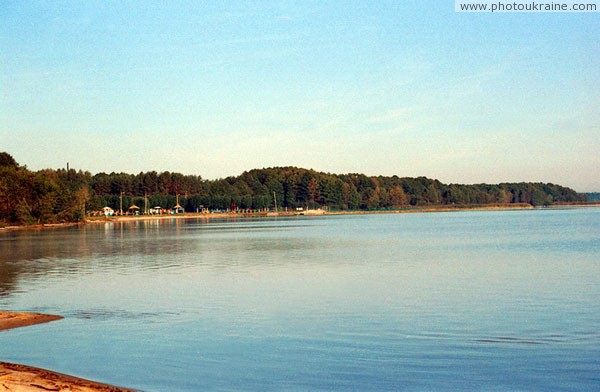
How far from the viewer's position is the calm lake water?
11312 mm

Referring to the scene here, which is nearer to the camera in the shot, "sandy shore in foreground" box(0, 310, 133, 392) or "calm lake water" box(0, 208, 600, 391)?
"sandy shore in foreground" box(0, 310, 133, 392)

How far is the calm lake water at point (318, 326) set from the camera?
11312 millimetres

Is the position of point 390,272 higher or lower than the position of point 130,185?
lower

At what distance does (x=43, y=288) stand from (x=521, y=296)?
1574cm

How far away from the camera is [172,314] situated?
18000mm

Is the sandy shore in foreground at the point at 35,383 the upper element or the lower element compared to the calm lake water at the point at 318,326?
upper

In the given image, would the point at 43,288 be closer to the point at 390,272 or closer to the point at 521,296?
the point at 390,272

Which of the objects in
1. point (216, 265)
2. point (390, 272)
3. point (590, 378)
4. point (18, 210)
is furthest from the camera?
point (18, 210)

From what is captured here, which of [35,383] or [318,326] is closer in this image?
[35,383]

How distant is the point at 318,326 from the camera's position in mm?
15875

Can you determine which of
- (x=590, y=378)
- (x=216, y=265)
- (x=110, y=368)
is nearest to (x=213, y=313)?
(x=110, y=368)

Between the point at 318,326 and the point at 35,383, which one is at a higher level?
A: the point at 35,383

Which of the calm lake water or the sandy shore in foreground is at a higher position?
the sandy shore in foreground

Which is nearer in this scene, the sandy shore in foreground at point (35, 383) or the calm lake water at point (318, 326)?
the sandy shore in foreground at point (35, 383)
